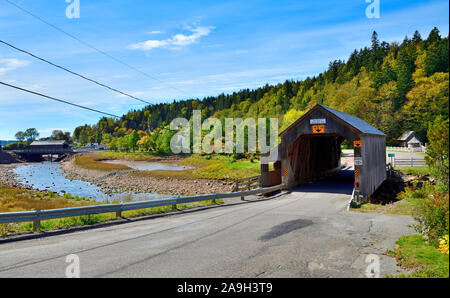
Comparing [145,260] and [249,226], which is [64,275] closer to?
[145,260]

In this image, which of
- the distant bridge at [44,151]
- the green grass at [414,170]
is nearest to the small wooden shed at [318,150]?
the green grass at [414,170]

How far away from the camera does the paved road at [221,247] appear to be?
22.1ft

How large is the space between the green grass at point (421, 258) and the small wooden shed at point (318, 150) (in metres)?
Result: 11.4

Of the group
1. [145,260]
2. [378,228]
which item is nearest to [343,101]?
[378,228]

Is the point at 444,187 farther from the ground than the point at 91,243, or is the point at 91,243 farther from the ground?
the point at 444,187

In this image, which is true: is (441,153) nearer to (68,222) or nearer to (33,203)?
(68,222)

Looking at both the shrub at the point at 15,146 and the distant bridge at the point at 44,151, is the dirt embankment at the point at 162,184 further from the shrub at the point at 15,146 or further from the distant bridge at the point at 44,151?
the shrub at the point at 15,146

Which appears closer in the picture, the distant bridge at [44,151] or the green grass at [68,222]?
the green grass at [68,222]

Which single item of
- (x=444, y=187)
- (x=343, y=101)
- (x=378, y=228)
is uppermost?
(x=343, y=101)

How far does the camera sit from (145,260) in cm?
742

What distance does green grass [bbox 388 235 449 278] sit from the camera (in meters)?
6.09

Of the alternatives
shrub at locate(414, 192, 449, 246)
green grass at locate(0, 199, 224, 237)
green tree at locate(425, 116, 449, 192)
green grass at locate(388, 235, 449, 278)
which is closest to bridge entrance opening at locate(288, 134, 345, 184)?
green grass at locate(0, 199, 224, 237)

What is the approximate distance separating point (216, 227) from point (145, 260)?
416cm
